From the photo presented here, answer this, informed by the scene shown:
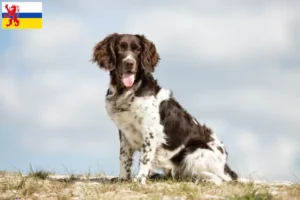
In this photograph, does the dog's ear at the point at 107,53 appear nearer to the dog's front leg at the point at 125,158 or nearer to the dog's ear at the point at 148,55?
the dog's ear at the point at 148,55

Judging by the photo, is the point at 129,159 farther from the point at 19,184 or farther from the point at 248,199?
the point at 248,199

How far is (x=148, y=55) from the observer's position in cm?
947

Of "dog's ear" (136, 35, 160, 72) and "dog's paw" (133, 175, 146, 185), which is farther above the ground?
"dog's ear" (136, 35, 160, 72)

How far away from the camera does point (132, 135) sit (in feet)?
31.1

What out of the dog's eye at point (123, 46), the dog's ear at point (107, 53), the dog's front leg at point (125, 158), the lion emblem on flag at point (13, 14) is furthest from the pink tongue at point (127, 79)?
the lion emblem on flag at point (13, 14)

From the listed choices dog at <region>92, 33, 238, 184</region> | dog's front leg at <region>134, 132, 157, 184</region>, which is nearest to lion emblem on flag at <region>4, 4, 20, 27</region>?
dog at <region>92, 33, 238, 184</region>

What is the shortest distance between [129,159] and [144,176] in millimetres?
604

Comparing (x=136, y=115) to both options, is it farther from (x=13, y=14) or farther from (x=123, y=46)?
(x=13, y=14)

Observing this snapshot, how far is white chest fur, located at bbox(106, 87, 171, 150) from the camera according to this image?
9297mm

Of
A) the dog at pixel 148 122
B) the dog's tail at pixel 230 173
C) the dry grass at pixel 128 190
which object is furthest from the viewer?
the dog's tail at pixel 230 173

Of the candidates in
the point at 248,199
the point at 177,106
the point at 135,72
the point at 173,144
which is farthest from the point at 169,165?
the point at 248,199

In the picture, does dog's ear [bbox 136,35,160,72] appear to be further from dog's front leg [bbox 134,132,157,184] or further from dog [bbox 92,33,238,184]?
dog's front leg [bbox 134,132,157,184]

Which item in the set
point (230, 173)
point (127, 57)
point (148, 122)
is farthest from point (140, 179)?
point (127, 57)

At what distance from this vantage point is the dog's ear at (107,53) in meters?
9.38
